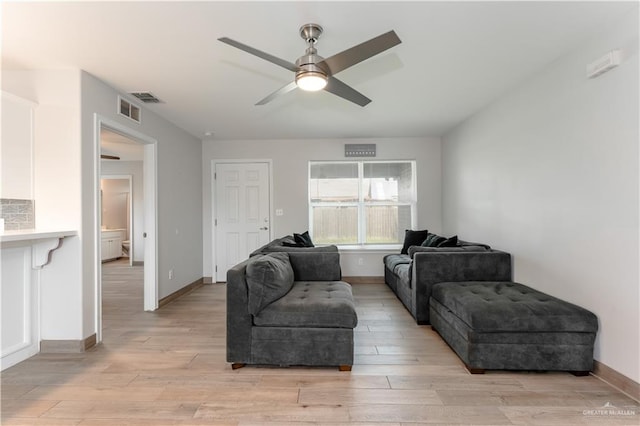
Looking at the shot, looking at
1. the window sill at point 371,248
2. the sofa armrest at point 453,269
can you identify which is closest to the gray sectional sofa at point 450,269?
the sofa armrest at point 453,269

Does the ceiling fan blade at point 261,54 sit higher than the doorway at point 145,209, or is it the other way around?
the ceiling fan blade at point 261,54

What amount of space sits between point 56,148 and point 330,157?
3.60m

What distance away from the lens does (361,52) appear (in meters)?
1.84

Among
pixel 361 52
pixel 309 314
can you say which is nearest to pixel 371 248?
pixel 309 314

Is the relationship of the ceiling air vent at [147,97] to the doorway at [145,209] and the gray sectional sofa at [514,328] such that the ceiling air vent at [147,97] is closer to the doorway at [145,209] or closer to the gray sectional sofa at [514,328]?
the doorway at [145,209]

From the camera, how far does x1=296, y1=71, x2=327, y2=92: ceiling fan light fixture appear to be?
1.98 metres

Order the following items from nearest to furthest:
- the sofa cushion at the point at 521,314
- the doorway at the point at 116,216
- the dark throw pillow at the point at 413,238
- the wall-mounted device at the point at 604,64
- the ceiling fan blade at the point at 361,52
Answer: the ceiling fan blade at the point at 361,52 → the wall-mounted device at the point at 604,64 → the sofa cushion at the point at 521,314 → the dark throw pillow at the point at 413,238 → the doorway at the point at 116,216

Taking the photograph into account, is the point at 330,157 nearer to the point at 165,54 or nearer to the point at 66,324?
the point at 165,54

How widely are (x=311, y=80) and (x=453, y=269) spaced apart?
92.2 inches

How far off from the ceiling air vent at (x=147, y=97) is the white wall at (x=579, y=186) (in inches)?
150

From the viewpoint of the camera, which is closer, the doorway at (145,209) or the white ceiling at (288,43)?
the white ceiling at (288,43)

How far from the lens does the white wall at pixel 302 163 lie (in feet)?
17.0

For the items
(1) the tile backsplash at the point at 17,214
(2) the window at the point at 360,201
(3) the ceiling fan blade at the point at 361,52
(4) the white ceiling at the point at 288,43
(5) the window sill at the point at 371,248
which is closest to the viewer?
(3) the ceiling fan blade at the point at 361,52

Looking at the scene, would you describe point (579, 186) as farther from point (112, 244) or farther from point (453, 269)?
point (112, 244)
